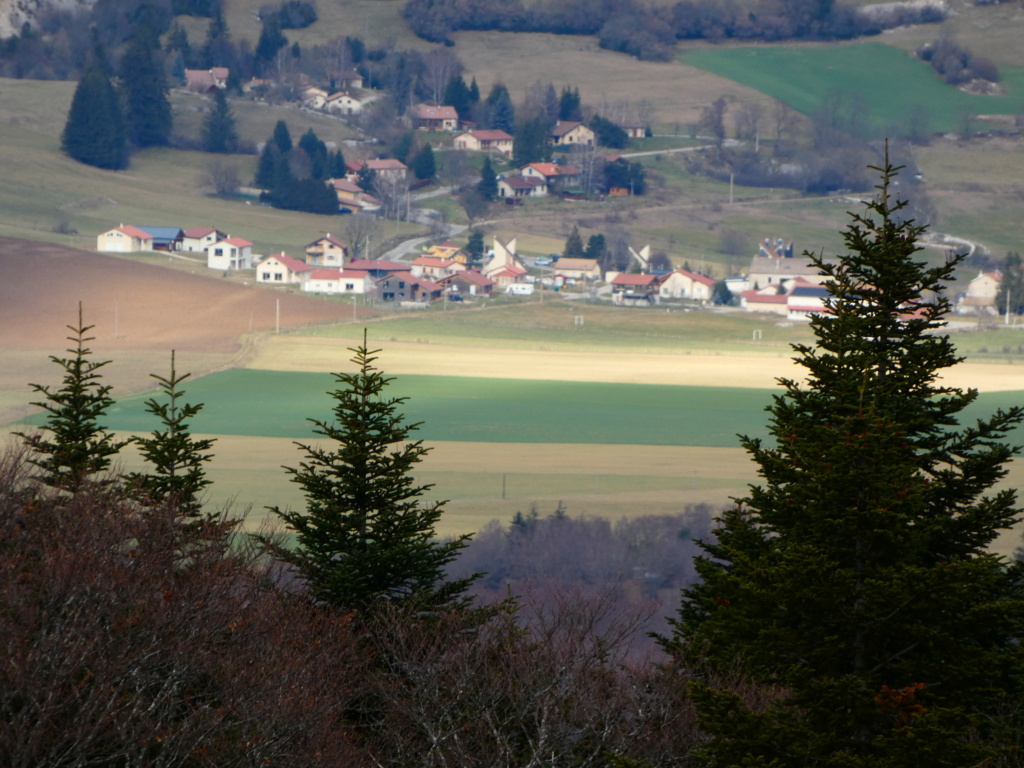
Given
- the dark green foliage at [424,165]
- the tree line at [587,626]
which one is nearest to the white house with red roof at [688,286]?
the dark green foliage at [424,165]

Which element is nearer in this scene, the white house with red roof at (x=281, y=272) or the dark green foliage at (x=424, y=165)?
the white house with red roof at (x=281, y=272)

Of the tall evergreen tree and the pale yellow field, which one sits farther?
the tall evergreen tree

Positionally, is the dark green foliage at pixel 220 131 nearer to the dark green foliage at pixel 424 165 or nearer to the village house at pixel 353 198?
the village house at pixel 353 198

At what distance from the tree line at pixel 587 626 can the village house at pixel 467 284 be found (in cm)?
8944

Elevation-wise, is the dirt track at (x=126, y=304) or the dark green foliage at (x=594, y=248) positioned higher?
the dark green foliage at (x=594, y=248)

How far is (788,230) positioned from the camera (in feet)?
525

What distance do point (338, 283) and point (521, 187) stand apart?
72.6 m

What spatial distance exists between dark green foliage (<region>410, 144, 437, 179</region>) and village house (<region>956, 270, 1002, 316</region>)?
82362mm

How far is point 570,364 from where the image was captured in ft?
262

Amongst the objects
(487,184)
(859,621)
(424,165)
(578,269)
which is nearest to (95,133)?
(424,165)

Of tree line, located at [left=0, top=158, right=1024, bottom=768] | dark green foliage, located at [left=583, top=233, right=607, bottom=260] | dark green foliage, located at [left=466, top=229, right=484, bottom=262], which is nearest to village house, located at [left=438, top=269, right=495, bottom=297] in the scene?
dark green foliage, located at [left=466, top=229, right=484, bottom=262]

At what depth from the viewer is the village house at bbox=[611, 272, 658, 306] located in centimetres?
11169

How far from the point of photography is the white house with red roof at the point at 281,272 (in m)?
107

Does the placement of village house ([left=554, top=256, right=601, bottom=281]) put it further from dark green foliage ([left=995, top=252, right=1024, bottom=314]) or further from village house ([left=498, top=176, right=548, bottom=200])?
village house ([left=498, top=176, right=548, bottom=200])
